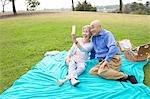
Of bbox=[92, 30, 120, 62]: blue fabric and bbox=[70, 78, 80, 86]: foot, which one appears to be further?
bbox=[92, 30, 120, 62]: blue fabric

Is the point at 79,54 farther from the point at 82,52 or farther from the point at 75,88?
the point at 75,88

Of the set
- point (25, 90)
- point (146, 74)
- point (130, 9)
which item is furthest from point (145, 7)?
point (25, 90)

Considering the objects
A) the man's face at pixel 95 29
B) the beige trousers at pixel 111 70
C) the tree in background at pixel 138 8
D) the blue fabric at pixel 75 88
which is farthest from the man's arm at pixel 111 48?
the tree in background at pixel 138 8

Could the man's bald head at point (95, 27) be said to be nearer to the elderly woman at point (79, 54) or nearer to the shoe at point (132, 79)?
the elderly woman at point (79, 54)

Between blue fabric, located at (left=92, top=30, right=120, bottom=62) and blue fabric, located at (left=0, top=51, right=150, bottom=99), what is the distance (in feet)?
1.22

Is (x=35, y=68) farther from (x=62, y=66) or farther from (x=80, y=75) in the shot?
(x=80, y=75)

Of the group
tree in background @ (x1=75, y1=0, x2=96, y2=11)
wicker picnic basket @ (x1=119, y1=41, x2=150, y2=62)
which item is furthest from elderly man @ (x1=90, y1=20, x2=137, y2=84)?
tree in background @ (x1=75, y1=0, x2=96, y2=11)

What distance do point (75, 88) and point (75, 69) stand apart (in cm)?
66

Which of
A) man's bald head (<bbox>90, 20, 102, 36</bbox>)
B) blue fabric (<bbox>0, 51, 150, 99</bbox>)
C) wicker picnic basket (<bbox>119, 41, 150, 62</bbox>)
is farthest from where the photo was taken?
wicker picnic basket (<bbox>119, 41, 150, 62</bbox>)

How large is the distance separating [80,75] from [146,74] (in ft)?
4.60

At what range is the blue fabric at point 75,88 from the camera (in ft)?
14.8

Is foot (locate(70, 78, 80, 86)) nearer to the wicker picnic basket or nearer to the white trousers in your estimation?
the white trousers

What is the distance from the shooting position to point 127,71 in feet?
18.6

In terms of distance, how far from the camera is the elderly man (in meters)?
5.06
